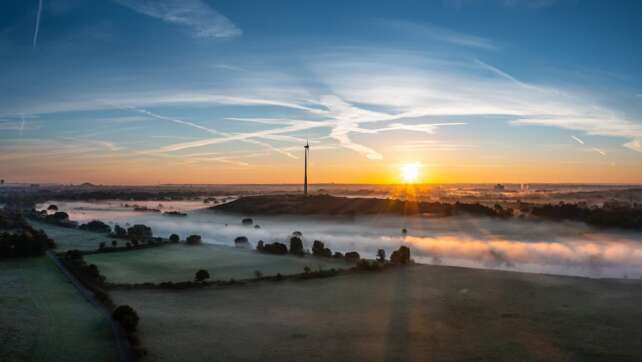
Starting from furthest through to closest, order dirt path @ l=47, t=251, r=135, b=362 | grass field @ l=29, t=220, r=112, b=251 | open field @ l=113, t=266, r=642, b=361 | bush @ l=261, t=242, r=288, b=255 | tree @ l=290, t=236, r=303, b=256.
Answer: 1. grass field @ l=29, t=220, r=112, b=251
2. bush @ l=261, t=242, r=288, b=255
3. tree @ l=290, t=236, r=303, b=256
4. open field @ l=113, t=266, r=642, b=361
5. dirt path @ l=47, t=251, r=135, b=362

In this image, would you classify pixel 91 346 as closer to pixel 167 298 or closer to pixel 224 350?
pixel 224 350

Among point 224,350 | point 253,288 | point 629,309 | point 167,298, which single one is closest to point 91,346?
point 224,350

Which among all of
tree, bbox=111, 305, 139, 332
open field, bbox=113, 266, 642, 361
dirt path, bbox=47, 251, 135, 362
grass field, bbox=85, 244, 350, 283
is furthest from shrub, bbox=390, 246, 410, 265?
tree, bbox=111, 305, 139, 332

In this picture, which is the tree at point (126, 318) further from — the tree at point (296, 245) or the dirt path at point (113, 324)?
the tree at point (296, 245)

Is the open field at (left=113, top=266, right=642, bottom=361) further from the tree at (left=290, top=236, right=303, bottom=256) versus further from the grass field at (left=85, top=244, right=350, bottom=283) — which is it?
the tree at (left=290, top=236, right=303, bottom=256)

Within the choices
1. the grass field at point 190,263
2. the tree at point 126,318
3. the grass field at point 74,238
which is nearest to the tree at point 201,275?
the grass field at point 190,263

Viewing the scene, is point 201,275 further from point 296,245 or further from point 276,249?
point 296,245
